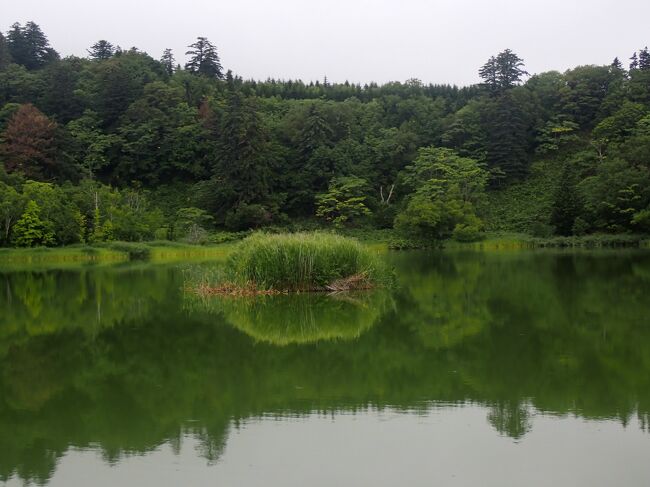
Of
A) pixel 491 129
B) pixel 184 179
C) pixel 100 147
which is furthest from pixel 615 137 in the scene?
pixel 100 147

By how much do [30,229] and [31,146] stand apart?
1448 cm

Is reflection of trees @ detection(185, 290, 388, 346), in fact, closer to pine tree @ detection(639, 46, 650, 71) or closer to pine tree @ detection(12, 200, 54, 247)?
pine tree @ detection(12, 200, 54, 247)

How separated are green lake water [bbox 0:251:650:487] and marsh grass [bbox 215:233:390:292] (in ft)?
7.61

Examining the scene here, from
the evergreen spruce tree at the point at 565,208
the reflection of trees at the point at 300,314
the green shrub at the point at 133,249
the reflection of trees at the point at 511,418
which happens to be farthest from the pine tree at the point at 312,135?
the reflection of trees at the point at 511,418

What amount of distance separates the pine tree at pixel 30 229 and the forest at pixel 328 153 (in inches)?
76.5

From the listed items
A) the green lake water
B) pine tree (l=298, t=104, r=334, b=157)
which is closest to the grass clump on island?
the green lake water

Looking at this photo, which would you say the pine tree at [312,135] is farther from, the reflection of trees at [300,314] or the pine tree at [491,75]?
the reflection of trees at [300,314]

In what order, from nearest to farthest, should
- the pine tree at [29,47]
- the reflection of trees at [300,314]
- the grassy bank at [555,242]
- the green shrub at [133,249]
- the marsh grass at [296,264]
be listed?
the reflection of trees at [300,314], the marsh grass at [296,264], the green shrub at [133,249], the grassy bank at [555,242], the pine tree at [29,47]

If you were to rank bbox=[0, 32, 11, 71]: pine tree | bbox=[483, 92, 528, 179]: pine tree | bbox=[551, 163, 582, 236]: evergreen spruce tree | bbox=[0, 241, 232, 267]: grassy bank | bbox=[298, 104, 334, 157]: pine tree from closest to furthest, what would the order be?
1. bbox=[0, 241, 232, 267]: grassy bank
2. bbox=[551, 163, 582, 236]: evergreen spruce tree
3. bbox=[298, 104, 334, 157]: pine tree
4. bbox=[483, 92, 528, 179]: pine tree
5. bbox=[0, 32, 11, 71]: pine tree

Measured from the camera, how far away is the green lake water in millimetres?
5121

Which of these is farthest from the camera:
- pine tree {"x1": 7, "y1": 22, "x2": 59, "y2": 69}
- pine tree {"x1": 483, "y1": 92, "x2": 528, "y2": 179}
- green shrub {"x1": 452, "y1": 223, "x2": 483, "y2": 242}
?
pine tree {"x1": 7, "y1": 22, "x2": 59, "y2": 69}

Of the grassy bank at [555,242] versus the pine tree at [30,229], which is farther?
the grassy bank at [555,242]

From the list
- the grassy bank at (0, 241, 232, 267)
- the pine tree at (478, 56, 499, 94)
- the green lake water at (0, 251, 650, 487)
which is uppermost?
the pine tree at (478, 56, 499, 94)

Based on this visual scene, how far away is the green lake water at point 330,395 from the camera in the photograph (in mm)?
5121
